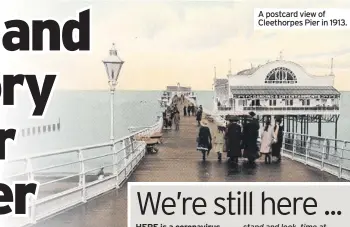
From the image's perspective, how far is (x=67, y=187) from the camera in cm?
466

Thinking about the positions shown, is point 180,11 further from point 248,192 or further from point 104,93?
point 248,192

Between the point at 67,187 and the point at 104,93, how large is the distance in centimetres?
61

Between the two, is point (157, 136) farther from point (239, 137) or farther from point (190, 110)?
point (239, 137)

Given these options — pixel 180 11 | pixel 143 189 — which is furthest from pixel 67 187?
pixel 180 11

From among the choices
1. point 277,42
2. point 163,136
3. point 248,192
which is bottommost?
point 248,192

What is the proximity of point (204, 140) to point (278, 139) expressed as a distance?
45cm

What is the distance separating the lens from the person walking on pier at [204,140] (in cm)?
461

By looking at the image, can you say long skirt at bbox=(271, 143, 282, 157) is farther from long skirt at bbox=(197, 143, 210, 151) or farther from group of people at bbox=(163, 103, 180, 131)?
group of people at bbox=(163, 103, 180, 131)

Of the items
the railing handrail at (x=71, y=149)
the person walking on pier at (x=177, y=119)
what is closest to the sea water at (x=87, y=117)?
the railing handrail at (x=71, y=149)

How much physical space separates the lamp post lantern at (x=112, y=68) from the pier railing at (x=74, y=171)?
154mm

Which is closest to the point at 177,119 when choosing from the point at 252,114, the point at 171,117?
the point at 171,117

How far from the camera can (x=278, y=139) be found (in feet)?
15.3

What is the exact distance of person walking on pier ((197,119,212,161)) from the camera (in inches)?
182

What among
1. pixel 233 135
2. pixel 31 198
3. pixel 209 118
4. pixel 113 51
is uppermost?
pixel 113 51
